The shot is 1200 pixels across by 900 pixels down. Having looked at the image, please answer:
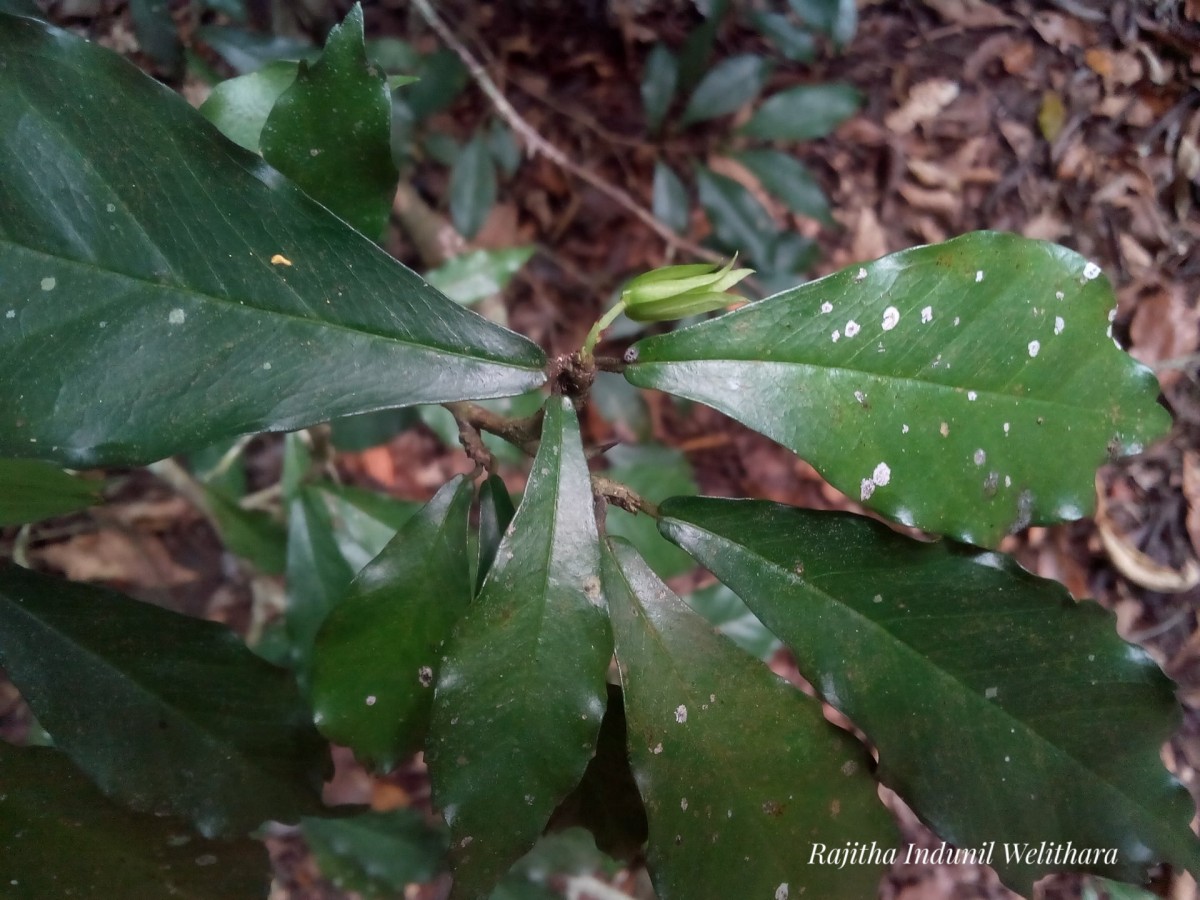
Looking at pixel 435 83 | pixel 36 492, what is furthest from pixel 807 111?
pixel 36 492

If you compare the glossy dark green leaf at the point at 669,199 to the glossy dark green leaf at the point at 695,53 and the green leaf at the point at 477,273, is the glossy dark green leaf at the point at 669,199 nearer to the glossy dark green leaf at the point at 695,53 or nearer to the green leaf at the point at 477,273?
the glossy dark green leaf at the point at 695,53


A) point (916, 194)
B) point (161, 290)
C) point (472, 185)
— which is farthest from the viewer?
point (916, 194)

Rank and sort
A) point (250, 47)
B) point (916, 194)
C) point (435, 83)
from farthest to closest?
1. point (916, 194)
2. point (435, 83)
3. point (250, 47)

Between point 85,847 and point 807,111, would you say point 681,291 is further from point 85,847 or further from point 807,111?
point 807,111

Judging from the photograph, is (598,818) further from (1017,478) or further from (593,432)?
(593,432)

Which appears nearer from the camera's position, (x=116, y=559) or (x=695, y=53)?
(x=695, y=53)

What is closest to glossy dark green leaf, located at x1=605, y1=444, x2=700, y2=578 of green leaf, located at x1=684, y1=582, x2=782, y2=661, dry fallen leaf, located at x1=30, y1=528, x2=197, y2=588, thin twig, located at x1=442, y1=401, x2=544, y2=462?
green leaf, located at x1=684, y1=582, x2=782, y2=661

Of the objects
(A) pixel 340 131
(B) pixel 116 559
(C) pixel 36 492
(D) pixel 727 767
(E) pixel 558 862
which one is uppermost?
(A) pixel 340 131

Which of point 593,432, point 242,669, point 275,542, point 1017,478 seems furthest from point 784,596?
point 593,432
